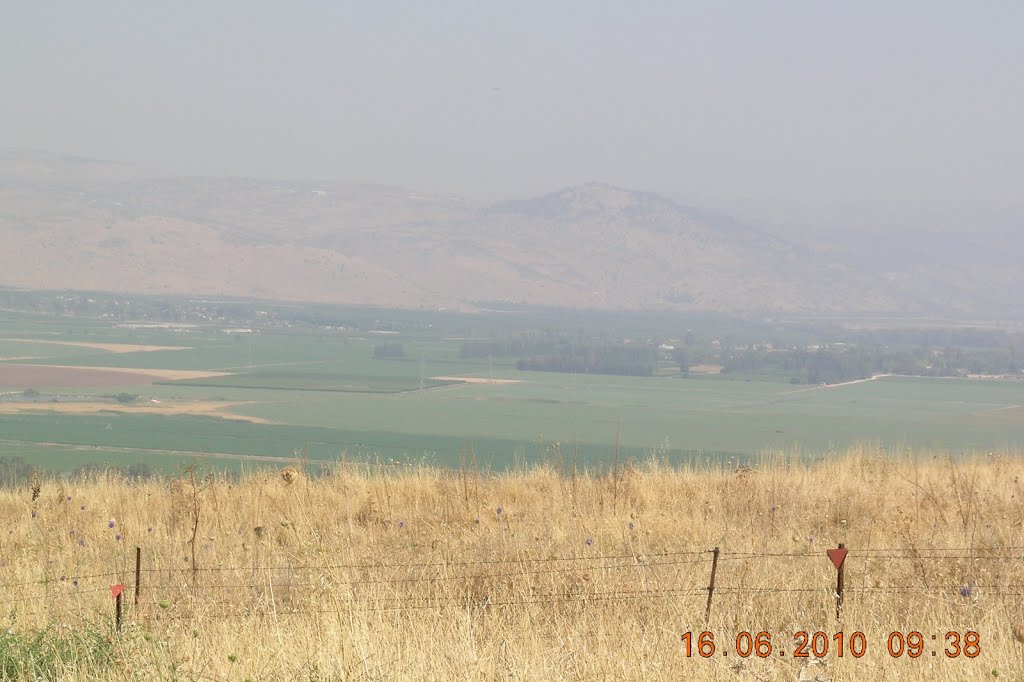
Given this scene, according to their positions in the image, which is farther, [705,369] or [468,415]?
[705,369]

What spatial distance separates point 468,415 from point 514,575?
1530 inches

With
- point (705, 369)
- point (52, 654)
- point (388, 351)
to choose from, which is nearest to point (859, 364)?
point (705, 369)

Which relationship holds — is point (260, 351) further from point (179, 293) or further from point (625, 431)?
point (179, 293)

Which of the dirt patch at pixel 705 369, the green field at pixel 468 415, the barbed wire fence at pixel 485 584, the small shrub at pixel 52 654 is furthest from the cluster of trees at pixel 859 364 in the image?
the small shrub at pixel 52 654

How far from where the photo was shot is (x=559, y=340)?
98188mm

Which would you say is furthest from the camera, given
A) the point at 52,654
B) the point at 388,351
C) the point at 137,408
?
the point at 388,351

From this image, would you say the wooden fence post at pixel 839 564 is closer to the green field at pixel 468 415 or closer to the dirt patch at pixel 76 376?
the green field at pixel 468 415

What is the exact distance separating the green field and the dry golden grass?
24.2 ft

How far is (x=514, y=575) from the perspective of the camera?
7.71 metres

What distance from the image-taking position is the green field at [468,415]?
32.2 metres

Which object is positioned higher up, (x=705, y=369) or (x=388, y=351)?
(x=388, y=351)
